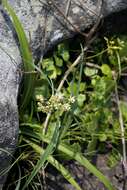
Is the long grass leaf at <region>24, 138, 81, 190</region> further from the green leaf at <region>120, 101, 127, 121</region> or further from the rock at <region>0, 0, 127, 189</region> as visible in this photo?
the green leaf at <region>120, 101, 127, 121</region>

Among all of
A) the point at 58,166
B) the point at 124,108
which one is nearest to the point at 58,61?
the point at 124,108

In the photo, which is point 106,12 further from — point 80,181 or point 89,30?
point 80,181

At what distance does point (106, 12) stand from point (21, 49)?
555 millimetres

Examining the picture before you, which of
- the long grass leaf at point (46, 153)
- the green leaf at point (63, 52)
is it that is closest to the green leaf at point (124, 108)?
the green leaf at point (63, 52)

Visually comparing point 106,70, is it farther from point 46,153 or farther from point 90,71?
point 46,153

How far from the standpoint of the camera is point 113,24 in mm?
2449

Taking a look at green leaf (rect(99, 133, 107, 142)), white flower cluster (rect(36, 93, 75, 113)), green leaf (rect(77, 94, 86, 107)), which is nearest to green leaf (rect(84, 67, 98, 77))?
green leaf (rect(77, 94, 86, 107))

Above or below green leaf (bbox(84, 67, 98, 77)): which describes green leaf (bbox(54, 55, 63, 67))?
above

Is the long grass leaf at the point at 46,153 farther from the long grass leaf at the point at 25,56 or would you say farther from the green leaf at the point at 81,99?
the green leaf at the point at 81,99

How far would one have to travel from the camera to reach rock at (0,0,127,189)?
1.91 meters

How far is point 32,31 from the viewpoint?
210cm

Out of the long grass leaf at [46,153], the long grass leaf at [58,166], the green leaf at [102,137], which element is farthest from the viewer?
the green leaf at [102,137]

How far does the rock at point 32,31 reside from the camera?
1.91m

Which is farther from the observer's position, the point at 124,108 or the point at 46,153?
the point at 124,108
